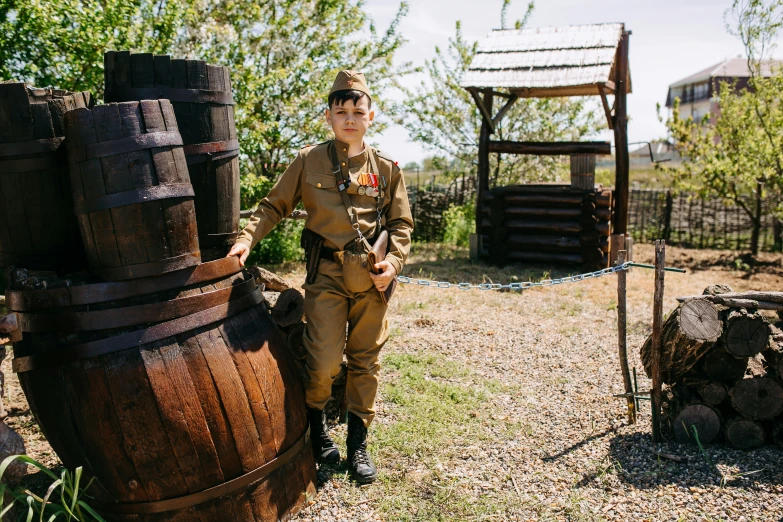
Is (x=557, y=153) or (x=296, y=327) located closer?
(x=296, y=327)

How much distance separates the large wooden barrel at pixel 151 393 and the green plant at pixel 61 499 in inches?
3.0

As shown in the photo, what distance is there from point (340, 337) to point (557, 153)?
7310mm

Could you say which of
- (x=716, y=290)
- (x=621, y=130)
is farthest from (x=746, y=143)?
(x=716, y=290)

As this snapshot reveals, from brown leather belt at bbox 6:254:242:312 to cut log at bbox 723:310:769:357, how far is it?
3.04 meters

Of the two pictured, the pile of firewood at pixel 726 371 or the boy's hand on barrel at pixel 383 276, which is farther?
the pile of firewood at pixel 726 371

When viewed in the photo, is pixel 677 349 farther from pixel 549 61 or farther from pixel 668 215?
pixel 668 215

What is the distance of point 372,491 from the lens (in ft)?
11.0

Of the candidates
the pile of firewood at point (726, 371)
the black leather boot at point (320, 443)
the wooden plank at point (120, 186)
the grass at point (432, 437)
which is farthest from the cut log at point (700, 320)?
the wooden plank at point (120, 186)

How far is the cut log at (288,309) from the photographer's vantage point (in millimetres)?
3676

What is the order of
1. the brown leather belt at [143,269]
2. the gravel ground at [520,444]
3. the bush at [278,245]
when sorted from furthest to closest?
the bush at [278,245]
the gravel ground at [520,444]
the brown leather belt at [143,269]

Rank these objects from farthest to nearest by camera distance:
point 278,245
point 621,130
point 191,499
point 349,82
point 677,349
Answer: point 278,245, point 621,130, point 677,349, point 349,82, point 191,499

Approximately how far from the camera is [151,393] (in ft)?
8.54

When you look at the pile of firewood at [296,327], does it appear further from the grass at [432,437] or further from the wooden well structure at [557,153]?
the wooden well structure at [557,153]

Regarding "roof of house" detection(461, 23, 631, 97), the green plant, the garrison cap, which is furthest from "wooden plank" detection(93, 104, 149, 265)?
"roof of house" detection(461, 23, 631, 97)
